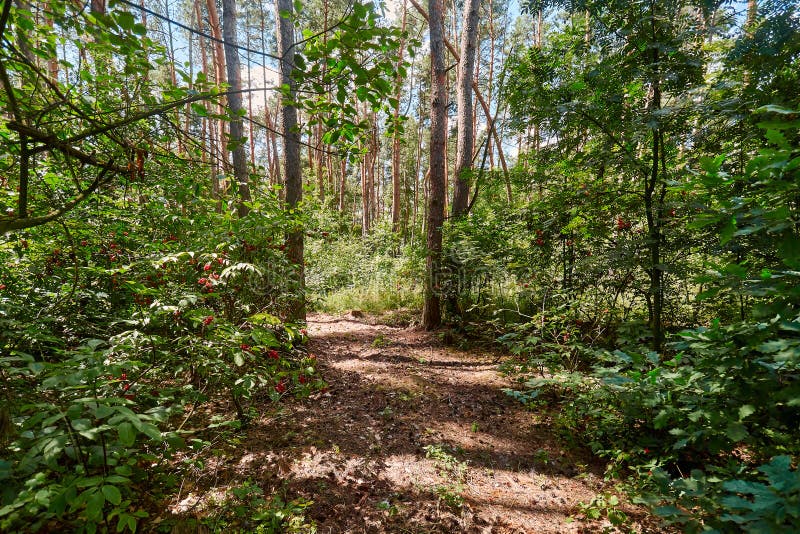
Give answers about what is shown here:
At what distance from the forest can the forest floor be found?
24 millimetres

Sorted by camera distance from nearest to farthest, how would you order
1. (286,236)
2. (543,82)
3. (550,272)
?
1. (543,82)
2. (286,236)
3. (550,272)

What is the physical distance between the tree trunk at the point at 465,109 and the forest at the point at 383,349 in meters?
1.35

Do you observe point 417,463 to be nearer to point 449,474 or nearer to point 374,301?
point 449,474

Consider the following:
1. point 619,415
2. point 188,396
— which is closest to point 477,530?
point 619,415

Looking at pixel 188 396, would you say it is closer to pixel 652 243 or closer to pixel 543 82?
pixel 652 243

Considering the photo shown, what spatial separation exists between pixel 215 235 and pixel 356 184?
2298cm

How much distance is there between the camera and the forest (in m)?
1.41

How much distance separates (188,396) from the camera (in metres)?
2.47

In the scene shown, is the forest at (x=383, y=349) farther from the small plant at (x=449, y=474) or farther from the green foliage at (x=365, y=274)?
the green foliage at (x=365, y=274)

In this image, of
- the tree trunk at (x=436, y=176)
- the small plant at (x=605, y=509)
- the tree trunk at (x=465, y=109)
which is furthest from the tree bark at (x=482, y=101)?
the small plant at (x=605, y=509)

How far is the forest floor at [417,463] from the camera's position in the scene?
2361 millimetres

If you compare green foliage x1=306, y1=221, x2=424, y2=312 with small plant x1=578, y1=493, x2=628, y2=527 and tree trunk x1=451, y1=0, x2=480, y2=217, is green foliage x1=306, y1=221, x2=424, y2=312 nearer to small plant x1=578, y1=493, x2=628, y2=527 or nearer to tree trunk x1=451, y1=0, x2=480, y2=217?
tree trunk x1=451, y1=0, x2=480, y2=217

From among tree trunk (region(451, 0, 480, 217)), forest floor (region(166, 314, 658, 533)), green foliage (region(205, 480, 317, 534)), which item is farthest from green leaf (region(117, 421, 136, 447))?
tree trunk (region(451, 0, 480, 217))

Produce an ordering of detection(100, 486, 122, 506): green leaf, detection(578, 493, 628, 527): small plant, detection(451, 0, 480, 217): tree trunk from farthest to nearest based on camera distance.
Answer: detection(451, 0, 480, 217): tree trunk → detection(578, 493, 628, 527): small plant → detection(100, 486, 122, 506): green leaf
